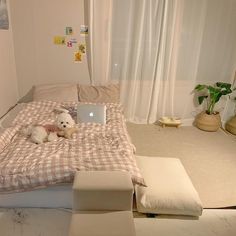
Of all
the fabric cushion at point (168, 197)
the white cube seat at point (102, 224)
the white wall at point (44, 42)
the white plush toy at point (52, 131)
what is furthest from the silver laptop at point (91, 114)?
the white cube seat at point (102, 224)

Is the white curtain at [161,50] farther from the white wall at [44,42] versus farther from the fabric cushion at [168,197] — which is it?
the fabric cushion at [168,197]

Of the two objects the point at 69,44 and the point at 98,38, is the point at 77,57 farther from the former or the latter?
the point at 98,38

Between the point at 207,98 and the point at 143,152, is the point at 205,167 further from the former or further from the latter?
the point at 207,98

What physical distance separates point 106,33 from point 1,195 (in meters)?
2.31

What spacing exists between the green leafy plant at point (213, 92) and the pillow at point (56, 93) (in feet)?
5.62

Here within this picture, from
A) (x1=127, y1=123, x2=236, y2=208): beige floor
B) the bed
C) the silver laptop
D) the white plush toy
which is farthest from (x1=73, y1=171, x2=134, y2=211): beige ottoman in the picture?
the silver laptop

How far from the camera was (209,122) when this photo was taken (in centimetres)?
352

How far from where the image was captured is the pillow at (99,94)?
3260 millimetres

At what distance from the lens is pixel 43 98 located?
3.19 metres

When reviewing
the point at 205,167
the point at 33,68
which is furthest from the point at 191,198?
the point at 33,68

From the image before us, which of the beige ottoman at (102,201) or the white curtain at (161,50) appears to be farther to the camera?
the white curtain at (161,50)

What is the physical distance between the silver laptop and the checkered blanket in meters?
0.07

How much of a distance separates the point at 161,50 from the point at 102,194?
7.90 ft

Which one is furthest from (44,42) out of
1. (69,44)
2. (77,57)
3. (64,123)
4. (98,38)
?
(64,123)
